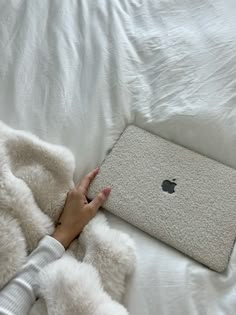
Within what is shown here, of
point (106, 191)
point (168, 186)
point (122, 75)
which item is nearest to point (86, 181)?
point (106, 191)

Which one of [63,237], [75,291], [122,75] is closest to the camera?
[75,291]

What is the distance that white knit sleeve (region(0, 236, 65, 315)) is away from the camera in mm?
710

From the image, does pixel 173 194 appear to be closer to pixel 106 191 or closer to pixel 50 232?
pixel 106 191

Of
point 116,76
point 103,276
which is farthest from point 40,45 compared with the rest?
point 103,276

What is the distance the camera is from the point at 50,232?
0.82 meters

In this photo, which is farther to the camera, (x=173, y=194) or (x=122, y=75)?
(x=122, y=75)

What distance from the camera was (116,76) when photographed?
3.34 feet

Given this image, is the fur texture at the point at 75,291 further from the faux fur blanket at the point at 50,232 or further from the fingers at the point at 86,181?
the fingers at the point at 86,181

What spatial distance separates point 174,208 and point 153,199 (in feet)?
0.17

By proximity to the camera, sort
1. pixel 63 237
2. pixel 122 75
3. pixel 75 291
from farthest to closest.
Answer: pixel 122 75 → pixel 63 237 → pixel 75 291

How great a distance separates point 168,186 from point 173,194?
3 centimetres

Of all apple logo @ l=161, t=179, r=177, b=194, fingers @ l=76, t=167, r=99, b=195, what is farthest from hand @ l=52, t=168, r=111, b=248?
apple logo @ l=161, t=179, r=177, b=194

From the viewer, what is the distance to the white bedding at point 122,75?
36.0 inches

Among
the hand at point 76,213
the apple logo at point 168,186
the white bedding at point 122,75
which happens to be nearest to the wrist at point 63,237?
the hand at point 76,213
